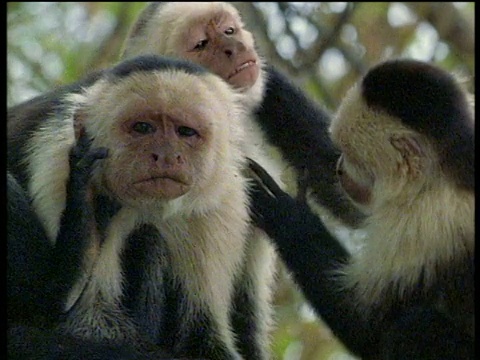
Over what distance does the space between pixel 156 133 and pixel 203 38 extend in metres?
1.46

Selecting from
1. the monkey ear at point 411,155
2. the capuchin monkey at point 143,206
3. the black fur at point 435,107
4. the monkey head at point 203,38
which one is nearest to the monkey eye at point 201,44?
the monkey head at point 203,38

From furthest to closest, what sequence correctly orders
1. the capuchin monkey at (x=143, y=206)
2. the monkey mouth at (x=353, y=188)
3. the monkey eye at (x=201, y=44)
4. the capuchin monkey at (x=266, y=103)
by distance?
the monkey eye at (x=201, y=44)
the capuchin monkey at (x=266, y=103)
the monkey mouth at (x=353, y=188)
the capuchin monkey at (x=143, y=206)

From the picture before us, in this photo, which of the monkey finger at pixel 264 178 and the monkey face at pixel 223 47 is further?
the monkey face at pixel 223 47

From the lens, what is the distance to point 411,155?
16.7ft

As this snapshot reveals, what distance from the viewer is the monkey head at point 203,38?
5.99 m

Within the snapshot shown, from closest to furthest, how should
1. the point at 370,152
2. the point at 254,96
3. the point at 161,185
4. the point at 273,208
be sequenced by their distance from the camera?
1. the point at 161,185
2. the point at 370,152
3. the point at 273,208
4. the point at 254,96

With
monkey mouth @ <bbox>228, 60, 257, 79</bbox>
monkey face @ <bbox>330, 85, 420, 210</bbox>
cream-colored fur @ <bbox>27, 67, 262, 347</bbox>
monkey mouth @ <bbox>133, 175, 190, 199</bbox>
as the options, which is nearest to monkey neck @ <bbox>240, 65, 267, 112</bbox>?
monkey mouth @ <bbox>228, 60, 257, 79</bbox>

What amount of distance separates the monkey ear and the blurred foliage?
2.85 metres

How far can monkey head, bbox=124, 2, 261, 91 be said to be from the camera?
5.99 metres

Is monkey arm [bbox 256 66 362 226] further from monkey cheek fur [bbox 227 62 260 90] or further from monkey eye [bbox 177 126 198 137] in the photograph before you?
monkey eye [bbox 177 126 198 137]

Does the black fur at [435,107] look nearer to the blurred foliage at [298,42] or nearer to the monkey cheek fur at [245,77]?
the monkey cheek fur at [245,77]

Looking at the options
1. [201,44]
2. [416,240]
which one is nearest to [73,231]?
[416,240]

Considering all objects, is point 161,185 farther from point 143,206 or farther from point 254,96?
point 254,96

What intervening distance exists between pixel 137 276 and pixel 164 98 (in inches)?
32.5
